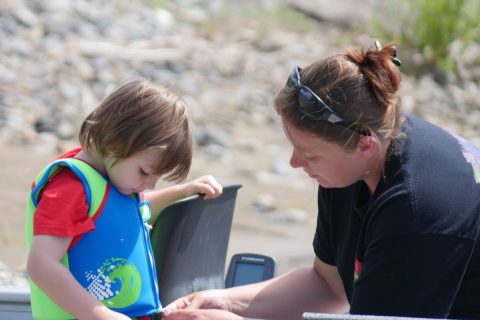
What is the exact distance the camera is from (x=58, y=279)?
2.38 m

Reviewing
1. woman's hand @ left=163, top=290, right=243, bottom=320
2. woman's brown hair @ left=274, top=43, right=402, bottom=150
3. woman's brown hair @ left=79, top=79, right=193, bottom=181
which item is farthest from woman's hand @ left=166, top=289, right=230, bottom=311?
woman's brown hair @ left=274, top=43, right=402, bottom=150

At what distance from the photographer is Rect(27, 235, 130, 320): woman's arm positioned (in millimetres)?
2379

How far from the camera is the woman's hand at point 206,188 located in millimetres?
2840

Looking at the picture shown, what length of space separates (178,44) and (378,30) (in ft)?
6.56

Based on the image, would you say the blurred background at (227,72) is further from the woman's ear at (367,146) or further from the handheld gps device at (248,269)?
the woman's ear at (367,146)

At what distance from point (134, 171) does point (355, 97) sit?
0.59 meters

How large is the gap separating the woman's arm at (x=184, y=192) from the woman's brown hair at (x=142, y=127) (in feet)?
0.88

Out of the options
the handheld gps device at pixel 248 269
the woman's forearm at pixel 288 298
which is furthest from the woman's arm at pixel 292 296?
the handheld gps device at pixel 248 269

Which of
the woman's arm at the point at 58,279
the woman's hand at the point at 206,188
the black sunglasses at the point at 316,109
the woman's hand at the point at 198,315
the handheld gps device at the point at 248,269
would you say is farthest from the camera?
the handheld gps device at the point at 248,269

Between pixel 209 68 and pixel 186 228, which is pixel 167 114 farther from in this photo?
pixel 209 68

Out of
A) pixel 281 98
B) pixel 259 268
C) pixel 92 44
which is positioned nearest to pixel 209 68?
pixel 92 44

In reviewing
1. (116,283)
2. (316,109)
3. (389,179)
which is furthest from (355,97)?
(116,283)

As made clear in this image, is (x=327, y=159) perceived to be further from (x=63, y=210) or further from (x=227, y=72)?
(x=227, y=72)

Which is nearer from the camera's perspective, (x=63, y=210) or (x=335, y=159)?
(x=63, y=210)
